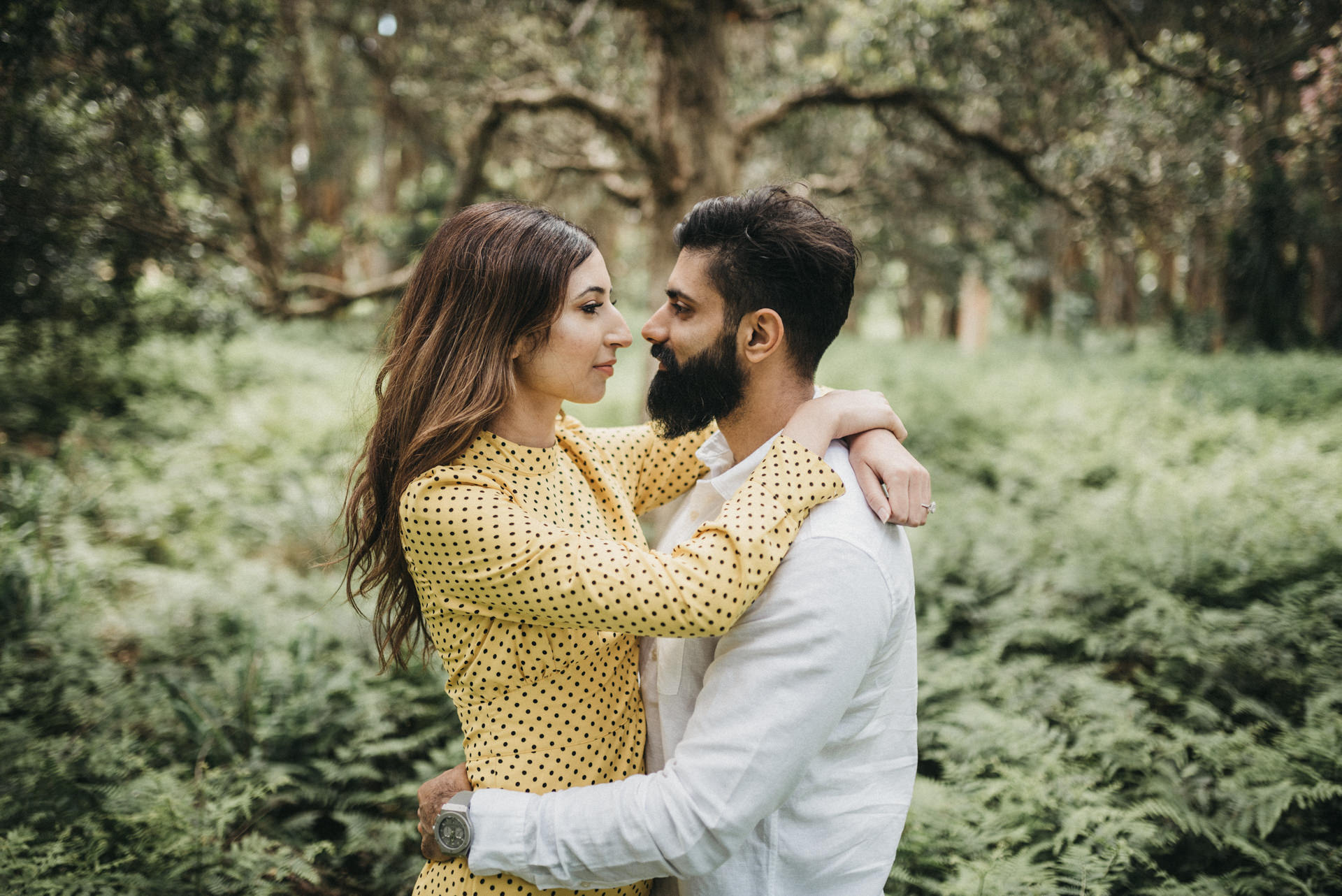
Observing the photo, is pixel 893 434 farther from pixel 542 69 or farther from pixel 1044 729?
pixel 542 69

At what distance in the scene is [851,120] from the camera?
9.60 m

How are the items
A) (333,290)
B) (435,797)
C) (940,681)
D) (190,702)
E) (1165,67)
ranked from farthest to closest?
(333,290)
(1165,67)
(940,681)
(190,702)
(435,797)

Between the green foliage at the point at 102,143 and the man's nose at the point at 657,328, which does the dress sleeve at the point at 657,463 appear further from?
the green foliage at the point at 102,143

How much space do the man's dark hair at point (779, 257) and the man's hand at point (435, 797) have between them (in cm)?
123

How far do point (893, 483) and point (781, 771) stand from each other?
0.63 m

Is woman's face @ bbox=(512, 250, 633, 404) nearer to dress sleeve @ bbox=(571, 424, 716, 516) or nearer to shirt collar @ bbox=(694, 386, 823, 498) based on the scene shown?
shirt collar @ bbox=(694, 386, 823, 498)

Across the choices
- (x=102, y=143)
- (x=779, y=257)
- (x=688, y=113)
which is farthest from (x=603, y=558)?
(x=688, y=113)

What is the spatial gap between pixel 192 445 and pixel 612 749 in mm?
8424

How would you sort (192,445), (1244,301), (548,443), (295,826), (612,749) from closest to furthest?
(612,749) → (548,443) → (295,826) → (192,445) → (1244,301)

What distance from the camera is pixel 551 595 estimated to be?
153 centimetres

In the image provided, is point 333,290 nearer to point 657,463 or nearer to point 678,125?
point 678,125

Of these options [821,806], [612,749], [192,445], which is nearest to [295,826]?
[612,749]

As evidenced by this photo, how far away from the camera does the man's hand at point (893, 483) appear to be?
166 cm

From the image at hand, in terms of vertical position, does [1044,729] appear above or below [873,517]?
below
